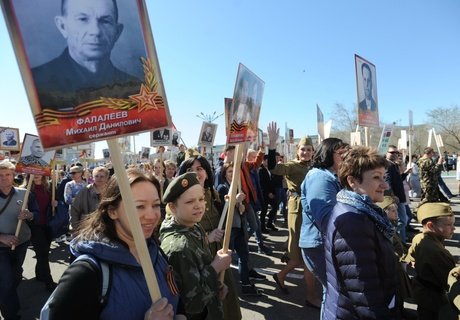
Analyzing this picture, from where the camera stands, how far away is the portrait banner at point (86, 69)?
125 centimetres

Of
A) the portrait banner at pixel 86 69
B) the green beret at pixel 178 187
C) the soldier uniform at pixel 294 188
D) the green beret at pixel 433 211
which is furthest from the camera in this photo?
the soldier uniform at pixel 294 188

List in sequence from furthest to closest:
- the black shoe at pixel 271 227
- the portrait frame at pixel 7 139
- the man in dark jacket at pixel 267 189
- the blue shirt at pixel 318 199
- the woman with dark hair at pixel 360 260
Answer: the man in dark jacket at pixel 267 189, the black shoe at pixel 271 227, the portrait frame at pixel 7 139, the blue shirt at pixel 318 199, the woman with dark hair at pixel 360 260

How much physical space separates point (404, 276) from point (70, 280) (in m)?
2.97

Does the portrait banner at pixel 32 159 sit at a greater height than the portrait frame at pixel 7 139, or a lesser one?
lesser

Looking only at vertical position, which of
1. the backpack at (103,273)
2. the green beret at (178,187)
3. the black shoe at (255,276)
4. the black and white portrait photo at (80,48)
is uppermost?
the black and white portrait photo at (80,48)

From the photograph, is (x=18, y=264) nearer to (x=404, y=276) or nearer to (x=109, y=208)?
(x=109, y=208)

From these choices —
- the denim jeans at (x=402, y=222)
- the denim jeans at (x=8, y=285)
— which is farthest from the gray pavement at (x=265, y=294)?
the denim jeans at (x=402, y=222)

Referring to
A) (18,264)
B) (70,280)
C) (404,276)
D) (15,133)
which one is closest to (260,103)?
(404,276)

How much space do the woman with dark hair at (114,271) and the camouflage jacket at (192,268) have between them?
40 centimetres

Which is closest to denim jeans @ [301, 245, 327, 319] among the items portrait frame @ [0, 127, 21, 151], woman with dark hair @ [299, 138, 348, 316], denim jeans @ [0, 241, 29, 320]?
woman with dark hair @ [299, 138, 348, 316]

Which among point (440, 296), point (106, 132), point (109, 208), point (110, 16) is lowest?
point (440, 296)

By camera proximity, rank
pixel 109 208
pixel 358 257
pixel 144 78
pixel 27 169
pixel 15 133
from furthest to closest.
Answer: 1. pixel 15 133
2. pixel 27 169
3. pixel 358 257
4. pixel 109 208
5. pixel 144 78

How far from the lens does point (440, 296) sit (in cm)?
292

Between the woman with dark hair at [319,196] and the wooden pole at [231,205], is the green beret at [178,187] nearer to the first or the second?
the wooden pole at [231,205]
